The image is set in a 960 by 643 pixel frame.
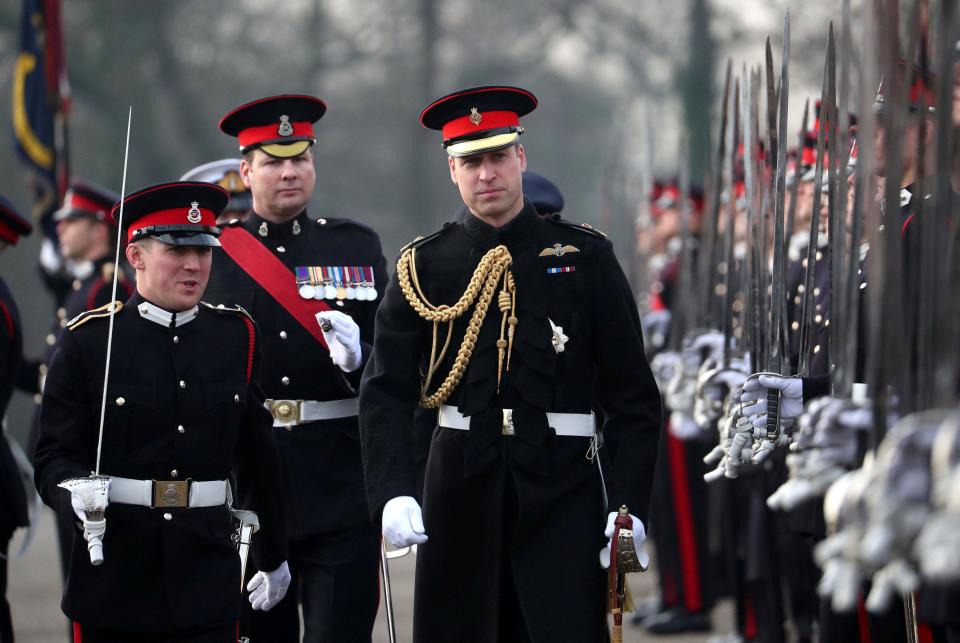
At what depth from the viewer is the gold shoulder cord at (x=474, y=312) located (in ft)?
15.1

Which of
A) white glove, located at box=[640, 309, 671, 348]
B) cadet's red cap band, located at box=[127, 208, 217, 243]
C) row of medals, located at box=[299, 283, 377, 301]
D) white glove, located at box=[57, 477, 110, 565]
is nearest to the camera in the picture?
white glove, located at box=[57, 477, 110, 565]

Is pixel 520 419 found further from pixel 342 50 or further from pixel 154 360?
pixel 342 50

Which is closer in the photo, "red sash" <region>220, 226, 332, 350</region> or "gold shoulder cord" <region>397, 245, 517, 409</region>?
"gold shoulder cord" <region>397, 245, 517, 409</region>

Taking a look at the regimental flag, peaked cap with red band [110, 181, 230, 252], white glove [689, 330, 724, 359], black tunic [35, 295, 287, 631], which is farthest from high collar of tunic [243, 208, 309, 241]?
the regimental flag

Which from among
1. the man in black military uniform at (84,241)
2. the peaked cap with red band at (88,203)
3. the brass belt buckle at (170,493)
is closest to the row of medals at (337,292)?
the brass belt buckle at (170,493)

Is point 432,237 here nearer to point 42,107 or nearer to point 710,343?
point 710,343

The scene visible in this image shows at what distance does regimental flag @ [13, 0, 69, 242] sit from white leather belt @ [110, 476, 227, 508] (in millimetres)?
4917

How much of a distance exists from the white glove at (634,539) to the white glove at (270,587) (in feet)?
3.65

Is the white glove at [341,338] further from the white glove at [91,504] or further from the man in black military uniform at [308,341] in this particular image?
the white glove at [91,504]

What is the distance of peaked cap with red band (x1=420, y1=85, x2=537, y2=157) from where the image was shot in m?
4.69

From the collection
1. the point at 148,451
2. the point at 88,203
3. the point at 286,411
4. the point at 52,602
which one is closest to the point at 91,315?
the point at 148,451

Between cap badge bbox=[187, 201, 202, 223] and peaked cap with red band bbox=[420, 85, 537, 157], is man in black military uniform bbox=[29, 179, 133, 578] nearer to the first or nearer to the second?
cap badge bbox=[187, 201, 202, 223]

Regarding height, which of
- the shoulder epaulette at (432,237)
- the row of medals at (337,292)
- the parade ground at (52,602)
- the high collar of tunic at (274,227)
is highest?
the high collar of tunic at (274,227)

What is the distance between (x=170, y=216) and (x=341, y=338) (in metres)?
0.89
